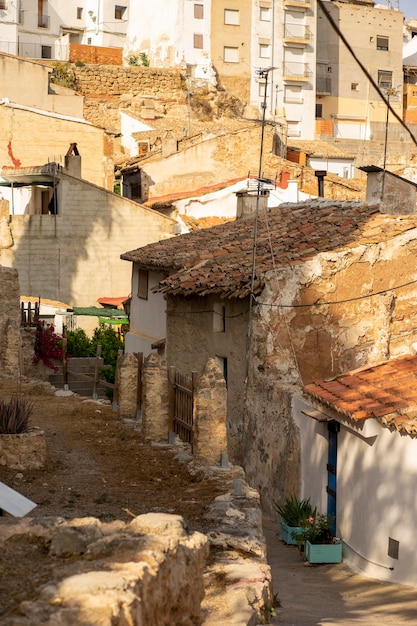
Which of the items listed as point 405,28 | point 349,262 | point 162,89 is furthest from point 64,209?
point 405,28

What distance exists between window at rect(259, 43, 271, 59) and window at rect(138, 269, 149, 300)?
3939 cm

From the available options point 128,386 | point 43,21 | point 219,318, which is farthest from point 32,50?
point 128,386

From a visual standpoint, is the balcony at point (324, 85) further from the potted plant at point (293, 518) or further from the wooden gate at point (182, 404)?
the wooden gate at point (182, 404)

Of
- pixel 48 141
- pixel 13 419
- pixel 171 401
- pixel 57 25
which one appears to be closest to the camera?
pixel 13 419

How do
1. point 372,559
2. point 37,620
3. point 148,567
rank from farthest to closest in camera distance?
point 372,559 < point 148,567 < point 37,620

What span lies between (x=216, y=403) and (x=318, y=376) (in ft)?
19.1

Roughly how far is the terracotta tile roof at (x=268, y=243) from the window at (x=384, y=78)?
47145 millimetres

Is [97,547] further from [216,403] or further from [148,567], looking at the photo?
[216,403]

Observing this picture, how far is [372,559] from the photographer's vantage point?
15094 mm

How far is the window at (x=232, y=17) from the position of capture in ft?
209

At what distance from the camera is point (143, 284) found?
1087 inches

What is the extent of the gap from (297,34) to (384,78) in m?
7.43

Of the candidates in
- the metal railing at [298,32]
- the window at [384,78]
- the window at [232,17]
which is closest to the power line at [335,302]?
the window at [232,17]

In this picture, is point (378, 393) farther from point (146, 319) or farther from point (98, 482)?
point (146, 319)
